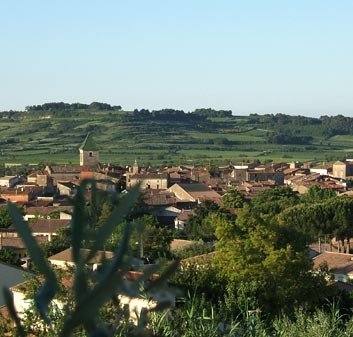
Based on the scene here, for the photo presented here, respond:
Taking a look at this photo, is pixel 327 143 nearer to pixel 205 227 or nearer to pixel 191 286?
pixel 205 227

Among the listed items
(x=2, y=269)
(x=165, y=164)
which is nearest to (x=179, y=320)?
(x=2, y=269)

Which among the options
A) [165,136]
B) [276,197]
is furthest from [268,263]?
[165,136]

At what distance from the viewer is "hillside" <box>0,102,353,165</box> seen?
107 m

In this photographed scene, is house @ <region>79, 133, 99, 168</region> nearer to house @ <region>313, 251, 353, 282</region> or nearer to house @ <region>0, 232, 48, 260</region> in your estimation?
house @ <region>0, 232, 48, 260</region>

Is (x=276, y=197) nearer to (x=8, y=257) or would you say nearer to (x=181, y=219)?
(x=181, y=219)

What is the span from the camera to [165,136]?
12681cm

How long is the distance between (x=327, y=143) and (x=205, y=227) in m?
101

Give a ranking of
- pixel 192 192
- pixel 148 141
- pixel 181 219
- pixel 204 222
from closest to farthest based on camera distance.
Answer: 1. pixel 204 222
2. pixel 181 219
3. pixel 192 192
4. pixel 148 141

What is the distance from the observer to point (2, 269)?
18.5 meters

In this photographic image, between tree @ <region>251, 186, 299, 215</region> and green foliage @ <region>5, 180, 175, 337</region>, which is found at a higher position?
green foliage @ <region>5, 180, 175, 337</region>

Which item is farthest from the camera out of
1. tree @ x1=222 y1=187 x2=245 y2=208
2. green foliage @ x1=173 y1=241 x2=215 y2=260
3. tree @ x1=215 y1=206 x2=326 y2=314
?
tree @ x1=222 y1=187 x2=245 y2=208

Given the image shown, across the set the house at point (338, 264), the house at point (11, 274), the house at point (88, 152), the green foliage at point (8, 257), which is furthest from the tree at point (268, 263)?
the house at point (88, 152)

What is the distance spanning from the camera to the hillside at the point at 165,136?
106562 mm

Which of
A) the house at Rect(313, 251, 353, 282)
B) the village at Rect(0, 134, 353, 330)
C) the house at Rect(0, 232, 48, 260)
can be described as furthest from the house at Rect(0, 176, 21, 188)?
the house at Rect(313, 251, 353, 282)
